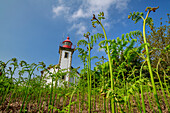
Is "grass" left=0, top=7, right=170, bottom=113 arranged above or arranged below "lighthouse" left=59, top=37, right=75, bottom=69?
below

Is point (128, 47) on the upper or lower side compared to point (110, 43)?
lower

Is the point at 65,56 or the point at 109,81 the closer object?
the point at 109,81

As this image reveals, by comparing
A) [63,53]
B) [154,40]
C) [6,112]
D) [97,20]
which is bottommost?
[6,112]

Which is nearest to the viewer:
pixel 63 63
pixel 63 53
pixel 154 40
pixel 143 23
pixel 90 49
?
pixel 143 23

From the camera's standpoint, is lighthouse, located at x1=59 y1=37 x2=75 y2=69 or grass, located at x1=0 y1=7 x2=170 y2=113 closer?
grass, located at x1=0 y1=7 x2=170 y2=113

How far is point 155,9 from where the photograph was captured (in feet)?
5.93

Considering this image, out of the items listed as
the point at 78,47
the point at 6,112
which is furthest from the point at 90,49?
the point at 6,112

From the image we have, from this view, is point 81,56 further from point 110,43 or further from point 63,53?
point 63,53

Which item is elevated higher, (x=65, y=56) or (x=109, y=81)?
(x=65, y=56)

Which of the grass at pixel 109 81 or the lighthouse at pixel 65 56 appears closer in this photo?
the grass at pixel 109 81

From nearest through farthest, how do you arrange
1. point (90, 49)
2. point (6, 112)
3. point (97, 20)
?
point (97, 20), point (90, 49), point (6, 112)

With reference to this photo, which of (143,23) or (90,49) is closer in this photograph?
(143,23)

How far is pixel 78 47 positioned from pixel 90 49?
34cm

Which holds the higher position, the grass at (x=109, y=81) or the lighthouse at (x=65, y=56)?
the lighthouse at (x=65, y=56)
